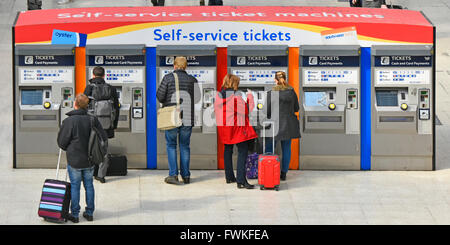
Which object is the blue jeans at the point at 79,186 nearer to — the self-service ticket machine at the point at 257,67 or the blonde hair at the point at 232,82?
the blonde hair at the point at 232,82

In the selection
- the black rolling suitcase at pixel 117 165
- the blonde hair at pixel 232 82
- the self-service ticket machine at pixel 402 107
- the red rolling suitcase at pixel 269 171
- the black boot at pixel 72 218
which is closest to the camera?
the black boot at pixel 72 218

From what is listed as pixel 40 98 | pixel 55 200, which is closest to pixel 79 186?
pixel 55 200

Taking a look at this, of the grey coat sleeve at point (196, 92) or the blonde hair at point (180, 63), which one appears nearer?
the blonde hair at point (180, 63)

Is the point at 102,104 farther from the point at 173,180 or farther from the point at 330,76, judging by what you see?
the point at 330,76

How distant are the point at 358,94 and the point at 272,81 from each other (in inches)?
45.4

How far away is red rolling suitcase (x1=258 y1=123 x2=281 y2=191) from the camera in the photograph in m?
12.6

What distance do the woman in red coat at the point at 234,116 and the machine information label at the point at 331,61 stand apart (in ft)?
4.07

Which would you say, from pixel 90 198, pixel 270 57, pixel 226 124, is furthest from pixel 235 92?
pixel 90 198

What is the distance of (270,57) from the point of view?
13500 mm

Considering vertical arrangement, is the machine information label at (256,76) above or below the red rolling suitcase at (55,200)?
above

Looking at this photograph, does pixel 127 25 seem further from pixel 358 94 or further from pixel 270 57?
pixel 358 94

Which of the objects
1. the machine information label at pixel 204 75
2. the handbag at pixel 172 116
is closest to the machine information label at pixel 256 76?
the machine information label at pixel 204 75

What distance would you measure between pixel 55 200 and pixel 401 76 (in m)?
5.04

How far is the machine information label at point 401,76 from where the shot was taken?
1353 centimetres
